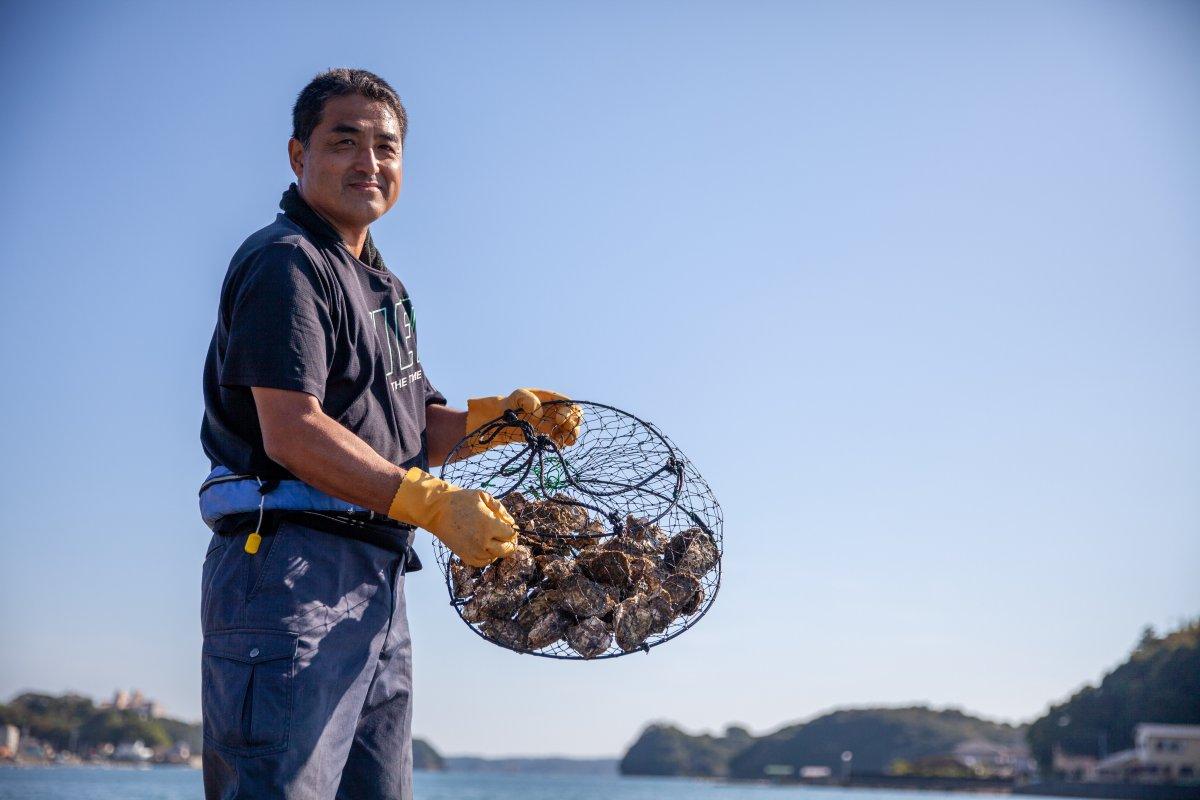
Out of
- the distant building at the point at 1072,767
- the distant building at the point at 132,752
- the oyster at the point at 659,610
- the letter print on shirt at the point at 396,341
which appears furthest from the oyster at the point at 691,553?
the distant building at the point at 132,752

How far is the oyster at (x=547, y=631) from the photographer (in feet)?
9.95

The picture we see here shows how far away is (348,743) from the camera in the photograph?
111 inches

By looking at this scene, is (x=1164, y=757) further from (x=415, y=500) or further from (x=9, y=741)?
(x=415, y=500)

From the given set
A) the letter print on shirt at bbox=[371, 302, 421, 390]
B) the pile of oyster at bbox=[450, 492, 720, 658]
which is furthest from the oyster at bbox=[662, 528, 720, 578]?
the letter print on shirt at bbox=[371, 302, 421, 390]

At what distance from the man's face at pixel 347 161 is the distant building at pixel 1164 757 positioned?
244 ft

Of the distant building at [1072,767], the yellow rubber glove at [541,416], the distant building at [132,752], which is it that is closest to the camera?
the yellow rubber glove at [541,416]

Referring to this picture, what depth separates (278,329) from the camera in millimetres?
2688

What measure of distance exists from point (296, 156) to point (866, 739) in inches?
5622

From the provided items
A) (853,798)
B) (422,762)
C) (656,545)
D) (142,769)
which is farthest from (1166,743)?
(422,762)

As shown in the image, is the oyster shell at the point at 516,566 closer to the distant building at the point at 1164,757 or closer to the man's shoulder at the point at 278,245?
the man's shoulder at the point at 278,245

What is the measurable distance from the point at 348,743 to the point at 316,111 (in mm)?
1624

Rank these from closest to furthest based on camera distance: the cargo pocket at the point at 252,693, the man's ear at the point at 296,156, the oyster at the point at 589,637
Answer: the cargo pocket at the point at 252,693
the oyster at the point at 589,637
the man's ear at the point at 296,156

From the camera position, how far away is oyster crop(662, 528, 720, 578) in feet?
10.7

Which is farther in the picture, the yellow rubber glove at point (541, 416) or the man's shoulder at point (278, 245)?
the yellow rubber glove at point (541, 416)
